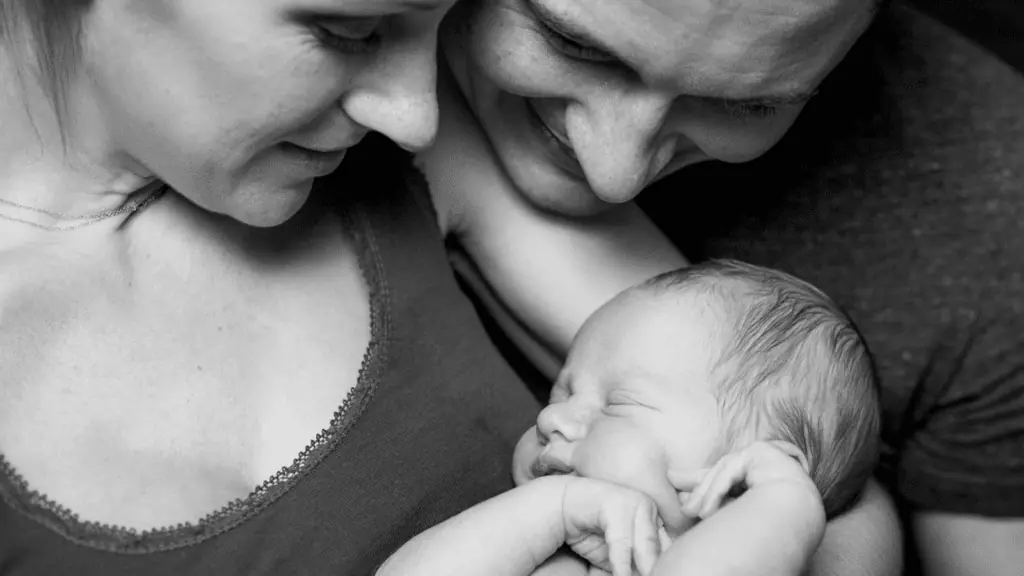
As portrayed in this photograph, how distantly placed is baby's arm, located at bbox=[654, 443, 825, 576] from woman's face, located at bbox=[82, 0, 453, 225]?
1.41ft

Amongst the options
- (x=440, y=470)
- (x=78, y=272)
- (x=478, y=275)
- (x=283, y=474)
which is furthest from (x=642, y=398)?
(x=78, y=272)

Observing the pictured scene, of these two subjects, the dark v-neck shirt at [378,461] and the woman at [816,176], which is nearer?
the dark v-neck shirt at [378,461]

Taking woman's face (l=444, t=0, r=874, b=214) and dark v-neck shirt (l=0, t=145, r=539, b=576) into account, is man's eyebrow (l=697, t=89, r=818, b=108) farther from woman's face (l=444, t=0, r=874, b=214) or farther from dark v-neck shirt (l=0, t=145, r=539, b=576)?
dark v-neck shirt (l=0, t=145, r=539, b=576)

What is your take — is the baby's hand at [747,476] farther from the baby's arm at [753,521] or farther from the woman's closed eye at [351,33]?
the woman's closed eye at [351,33]

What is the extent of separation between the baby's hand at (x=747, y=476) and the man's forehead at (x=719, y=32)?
38cm

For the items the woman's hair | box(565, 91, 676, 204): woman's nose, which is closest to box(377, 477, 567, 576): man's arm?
box(565, 91, 676, 204): woman's nose

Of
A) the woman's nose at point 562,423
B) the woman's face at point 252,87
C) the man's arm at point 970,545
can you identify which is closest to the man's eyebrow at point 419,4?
the woman's face at point 252,87

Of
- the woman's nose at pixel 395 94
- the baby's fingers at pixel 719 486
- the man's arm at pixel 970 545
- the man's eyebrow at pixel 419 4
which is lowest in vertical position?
the man's arm at pixel 970 545

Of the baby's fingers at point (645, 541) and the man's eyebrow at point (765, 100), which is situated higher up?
the man's eyebrow at point (765, 100)

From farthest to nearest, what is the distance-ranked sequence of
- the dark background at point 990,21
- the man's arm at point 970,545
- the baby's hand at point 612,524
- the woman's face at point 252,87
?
the dark background at point 990,21 < the man's arm at point 970,545 < the baby's hand at point 612,524 < the woman's face at point 252,87

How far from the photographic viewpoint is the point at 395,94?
40.6 inches

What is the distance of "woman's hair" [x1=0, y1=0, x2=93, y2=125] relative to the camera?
0.98 metres

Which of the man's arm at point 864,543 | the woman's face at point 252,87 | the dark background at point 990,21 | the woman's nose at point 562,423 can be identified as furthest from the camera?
the dark background at point 990,21

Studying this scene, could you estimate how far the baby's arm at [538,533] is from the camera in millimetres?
1036
